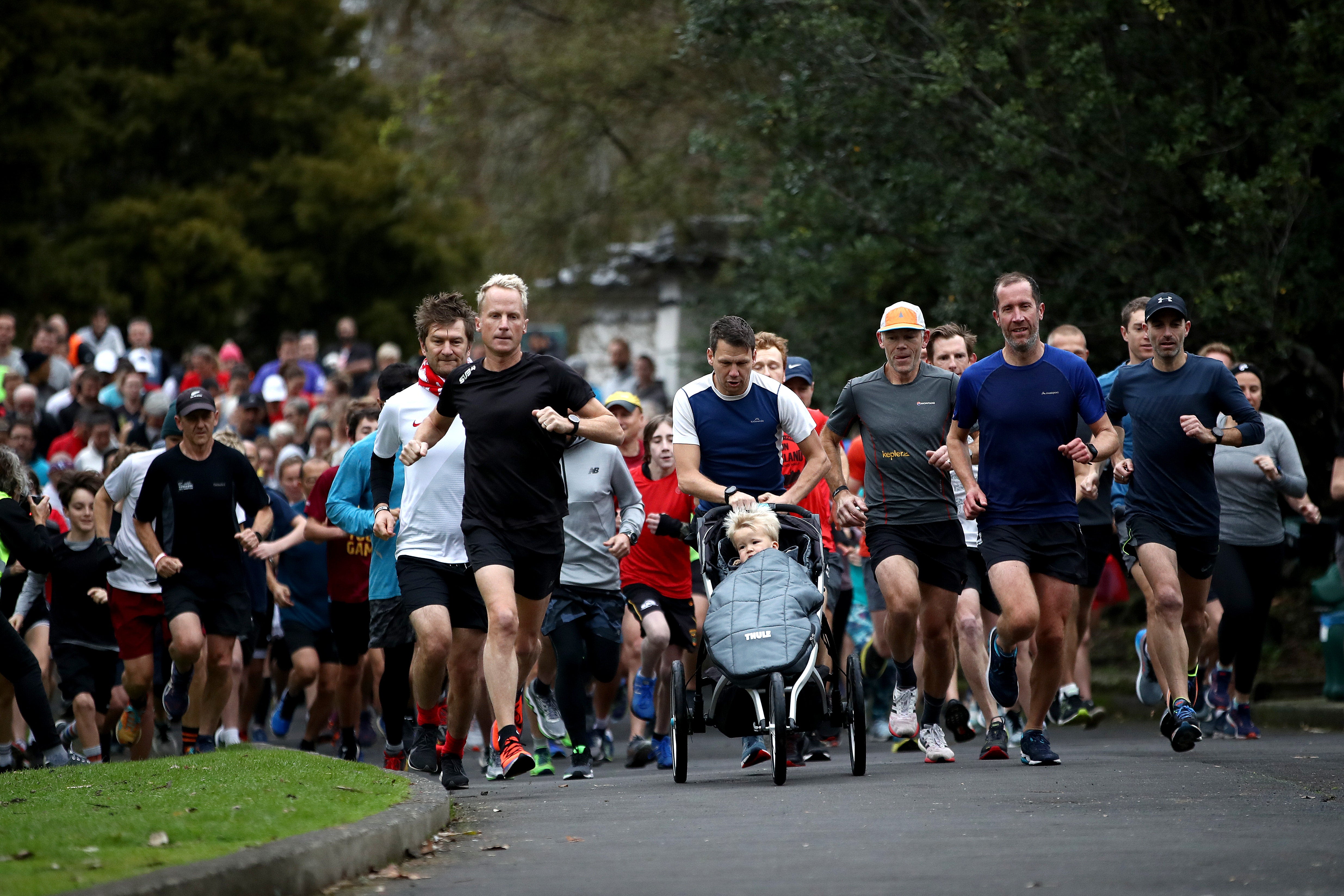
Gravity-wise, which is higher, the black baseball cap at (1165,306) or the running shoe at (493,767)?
the black baseball cap at (1165,306)

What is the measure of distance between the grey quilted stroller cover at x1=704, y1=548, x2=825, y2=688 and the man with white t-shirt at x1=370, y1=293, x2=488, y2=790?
1353 mm

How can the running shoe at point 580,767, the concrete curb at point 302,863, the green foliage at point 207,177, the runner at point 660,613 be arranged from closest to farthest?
the concrete curb at point 302,863 < the running shoe at point 580,767 < the runner at point 660,613 < the green foliage at point 207,177

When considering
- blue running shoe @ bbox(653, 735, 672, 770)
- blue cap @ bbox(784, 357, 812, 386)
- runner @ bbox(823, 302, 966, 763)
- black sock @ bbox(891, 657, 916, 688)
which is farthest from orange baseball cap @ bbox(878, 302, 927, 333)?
blue running shoe @ bbox(653, 735, 672, 770)

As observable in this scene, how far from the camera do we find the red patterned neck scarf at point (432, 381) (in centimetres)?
1076

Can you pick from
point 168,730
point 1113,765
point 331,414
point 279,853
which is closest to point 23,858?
point 279,853

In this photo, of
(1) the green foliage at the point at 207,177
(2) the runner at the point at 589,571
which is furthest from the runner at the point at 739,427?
(1) the green foliage at the point at 207,177

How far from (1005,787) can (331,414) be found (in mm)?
10007

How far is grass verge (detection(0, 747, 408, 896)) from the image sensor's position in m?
6.16

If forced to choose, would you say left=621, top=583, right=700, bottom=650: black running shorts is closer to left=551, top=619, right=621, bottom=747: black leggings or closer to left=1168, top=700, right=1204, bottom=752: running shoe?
left=551, top=619, right=621, bottom=747: black leggings

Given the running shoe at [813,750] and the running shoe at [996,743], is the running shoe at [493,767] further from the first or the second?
the running shoe at [996,743]

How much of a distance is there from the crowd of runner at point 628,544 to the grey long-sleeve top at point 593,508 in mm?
24

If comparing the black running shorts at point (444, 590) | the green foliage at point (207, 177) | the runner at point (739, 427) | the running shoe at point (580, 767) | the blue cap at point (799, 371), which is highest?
the green foliage at point (207, 177)

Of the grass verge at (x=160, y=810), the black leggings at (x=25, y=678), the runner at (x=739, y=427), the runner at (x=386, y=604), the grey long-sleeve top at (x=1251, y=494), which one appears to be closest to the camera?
the grass verge at (x=160, y=810)

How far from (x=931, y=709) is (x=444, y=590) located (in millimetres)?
2918
